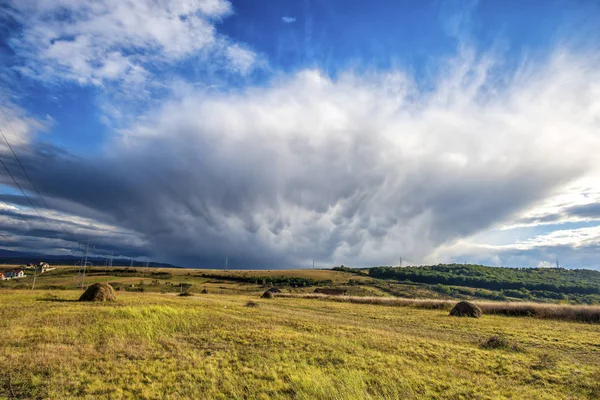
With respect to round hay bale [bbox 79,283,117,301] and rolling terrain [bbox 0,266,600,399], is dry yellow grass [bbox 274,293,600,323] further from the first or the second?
round hay bale [bbox 79,283,117,301]

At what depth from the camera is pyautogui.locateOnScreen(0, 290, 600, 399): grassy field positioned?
11992 millimetres

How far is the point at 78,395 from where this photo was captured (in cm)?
1099

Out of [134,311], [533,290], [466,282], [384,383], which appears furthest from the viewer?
[466,282]

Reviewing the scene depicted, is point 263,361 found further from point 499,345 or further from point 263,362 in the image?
point 499,345

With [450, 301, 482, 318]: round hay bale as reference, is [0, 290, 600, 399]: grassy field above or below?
above

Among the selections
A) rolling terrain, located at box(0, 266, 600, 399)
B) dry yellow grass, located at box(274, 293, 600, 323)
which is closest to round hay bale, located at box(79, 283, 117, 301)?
rolling terrain, located at box(0, 266, 600, 399)

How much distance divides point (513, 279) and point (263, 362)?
17340cm

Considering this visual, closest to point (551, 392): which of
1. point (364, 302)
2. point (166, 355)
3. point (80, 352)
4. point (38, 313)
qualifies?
point (166, 355)

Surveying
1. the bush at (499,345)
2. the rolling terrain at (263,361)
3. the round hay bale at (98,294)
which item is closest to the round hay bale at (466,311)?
the rolling terrain at (263,361)

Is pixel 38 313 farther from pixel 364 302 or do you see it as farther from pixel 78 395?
pixel 364 302

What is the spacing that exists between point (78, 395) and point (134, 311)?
19.3 metres

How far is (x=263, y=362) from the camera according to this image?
15.8 metres

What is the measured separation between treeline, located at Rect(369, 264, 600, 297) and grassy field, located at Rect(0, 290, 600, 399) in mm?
124634

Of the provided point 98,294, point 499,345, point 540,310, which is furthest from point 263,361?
point 540,310
